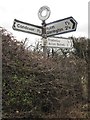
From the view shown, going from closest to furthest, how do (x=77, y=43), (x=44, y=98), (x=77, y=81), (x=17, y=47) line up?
(x=44, y=98) → (x=17, y=47) → (x=77, y=81) → (x=77, y=43)

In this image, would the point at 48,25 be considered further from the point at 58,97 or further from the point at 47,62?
the point at 58,97

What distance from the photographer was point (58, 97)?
8.62 metres

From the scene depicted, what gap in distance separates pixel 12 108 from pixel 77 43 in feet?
29.7

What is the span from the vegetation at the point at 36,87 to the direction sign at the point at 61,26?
0.78 meters

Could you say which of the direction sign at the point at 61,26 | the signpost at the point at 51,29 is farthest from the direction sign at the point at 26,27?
the direction sign at the point at 61,26

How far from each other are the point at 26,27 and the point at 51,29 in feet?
2.64

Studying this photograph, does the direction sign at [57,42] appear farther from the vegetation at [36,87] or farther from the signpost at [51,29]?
the vegetation at [36,87]

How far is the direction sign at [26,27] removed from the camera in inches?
381

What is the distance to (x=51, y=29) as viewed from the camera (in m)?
10.3

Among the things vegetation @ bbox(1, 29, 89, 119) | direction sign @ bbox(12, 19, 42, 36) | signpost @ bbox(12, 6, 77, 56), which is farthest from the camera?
signpost @ bbox(12, 6, 77, 56)

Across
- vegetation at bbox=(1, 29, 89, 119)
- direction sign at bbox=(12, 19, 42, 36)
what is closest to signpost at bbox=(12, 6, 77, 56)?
direction sign at bbox=(12, 19, 42, 36)

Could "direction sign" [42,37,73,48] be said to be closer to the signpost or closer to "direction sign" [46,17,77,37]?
the signpost

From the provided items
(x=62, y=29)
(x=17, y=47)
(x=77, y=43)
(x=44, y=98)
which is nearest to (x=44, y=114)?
(x=44, y=98)

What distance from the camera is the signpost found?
9961mm
